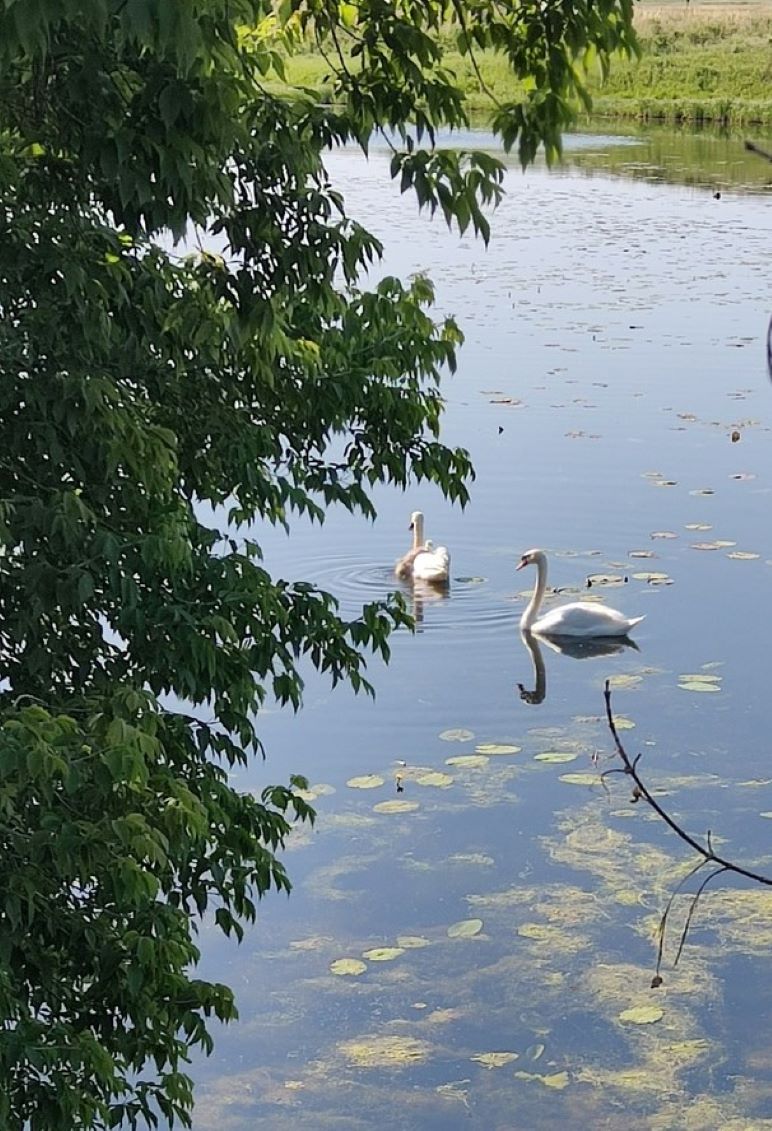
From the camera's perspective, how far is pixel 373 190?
1109 inches

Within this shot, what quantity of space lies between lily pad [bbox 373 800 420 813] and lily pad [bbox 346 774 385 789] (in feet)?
0.51

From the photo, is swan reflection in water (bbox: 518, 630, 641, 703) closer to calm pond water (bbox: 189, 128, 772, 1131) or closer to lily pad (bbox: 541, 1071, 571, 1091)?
calm pond water (bbox: 189, 128, 772, 1131)

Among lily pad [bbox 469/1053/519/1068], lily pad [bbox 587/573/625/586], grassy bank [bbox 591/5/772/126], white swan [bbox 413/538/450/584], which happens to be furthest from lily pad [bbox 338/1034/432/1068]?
grassy bank [bbox 591/5/772/126]

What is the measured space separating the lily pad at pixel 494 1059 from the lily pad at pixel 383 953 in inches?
25.9

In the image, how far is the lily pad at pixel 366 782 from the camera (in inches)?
312

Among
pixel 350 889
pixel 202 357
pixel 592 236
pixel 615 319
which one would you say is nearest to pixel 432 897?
pixel 350 889

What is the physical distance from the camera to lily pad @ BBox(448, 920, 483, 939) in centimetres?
670

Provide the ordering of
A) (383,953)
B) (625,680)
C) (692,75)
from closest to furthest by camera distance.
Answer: (383,953) < (625,680) < (692,75)

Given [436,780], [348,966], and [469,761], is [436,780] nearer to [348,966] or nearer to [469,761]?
[469,761]

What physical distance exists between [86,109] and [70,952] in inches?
74.6

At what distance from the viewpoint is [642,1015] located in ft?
20.2

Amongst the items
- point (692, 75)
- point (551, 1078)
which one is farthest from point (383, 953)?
point (692, 75)

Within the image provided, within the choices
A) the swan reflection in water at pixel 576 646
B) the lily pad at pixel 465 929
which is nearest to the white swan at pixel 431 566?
the swan reflection in water at pixel 576 646

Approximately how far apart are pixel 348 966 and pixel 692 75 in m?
33.6
